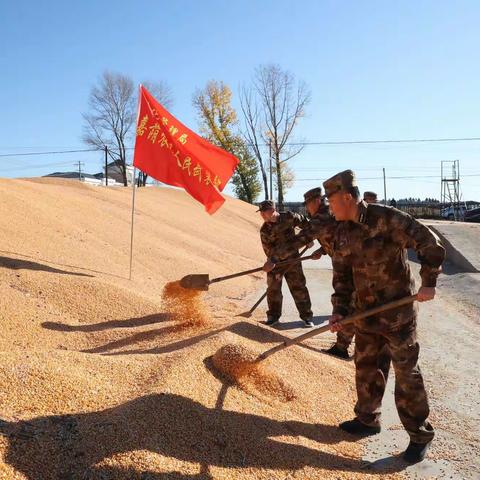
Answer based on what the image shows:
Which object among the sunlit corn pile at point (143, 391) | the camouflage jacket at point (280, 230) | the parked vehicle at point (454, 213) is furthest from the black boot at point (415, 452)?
the parked vehicle at point (454, 213)

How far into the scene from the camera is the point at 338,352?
16.2 feet

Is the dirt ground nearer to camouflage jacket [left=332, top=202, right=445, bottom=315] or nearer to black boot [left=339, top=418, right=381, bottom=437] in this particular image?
black boot [left=339, top=418, right=381, bottom=437]

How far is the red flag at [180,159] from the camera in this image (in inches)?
287

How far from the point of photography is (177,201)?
20.1 m

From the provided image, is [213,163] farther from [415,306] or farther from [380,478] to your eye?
[380,478]

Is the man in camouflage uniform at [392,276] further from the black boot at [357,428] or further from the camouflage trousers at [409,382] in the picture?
the black boot at [357,428]

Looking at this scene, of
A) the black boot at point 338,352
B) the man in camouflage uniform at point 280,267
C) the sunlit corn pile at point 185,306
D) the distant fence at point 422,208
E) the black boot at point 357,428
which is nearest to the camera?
the black boot at point 357,428

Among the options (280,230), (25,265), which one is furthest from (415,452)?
(25,265)

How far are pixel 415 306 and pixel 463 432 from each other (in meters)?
1.01

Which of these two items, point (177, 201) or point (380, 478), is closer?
point (380, 478)

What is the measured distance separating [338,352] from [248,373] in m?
1.56

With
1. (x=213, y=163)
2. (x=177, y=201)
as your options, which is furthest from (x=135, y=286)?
(x=177, y=201)

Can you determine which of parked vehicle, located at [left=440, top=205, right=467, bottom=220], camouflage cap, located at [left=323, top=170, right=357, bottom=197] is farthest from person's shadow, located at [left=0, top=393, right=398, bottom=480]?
parked vehicle, located at [left=440, top=205, right=467, bottom=220]

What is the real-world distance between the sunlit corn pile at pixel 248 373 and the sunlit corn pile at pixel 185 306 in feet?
4.85
